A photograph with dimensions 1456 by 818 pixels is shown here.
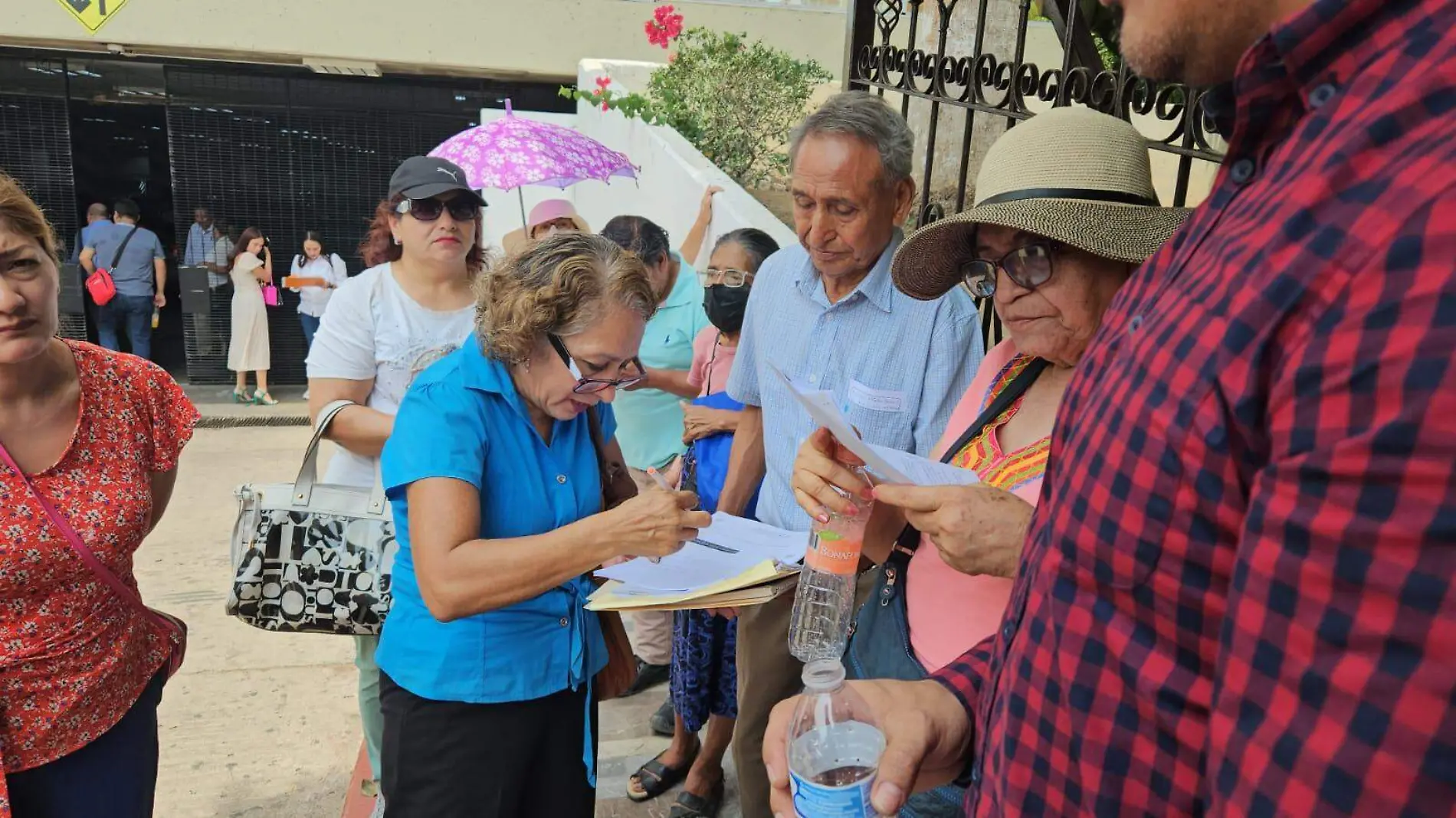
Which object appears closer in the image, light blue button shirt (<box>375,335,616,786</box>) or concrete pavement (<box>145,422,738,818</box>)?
light blue button shirt (<box>375,335,616,786</box>)

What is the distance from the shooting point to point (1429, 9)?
0.69 metres

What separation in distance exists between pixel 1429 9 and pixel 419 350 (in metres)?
2.98

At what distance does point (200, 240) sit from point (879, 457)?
1233 centimetres

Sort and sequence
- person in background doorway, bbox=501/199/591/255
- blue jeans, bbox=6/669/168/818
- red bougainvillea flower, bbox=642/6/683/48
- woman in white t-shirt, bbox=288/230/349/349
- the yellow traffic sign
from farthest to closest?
the yellow traffic sign < woman in white t-shirt, bbox=288/230/349/349 < red bougainvillea flower, bbox=642/6/683/48 < person in background doorway, bbox=501/199/591/255 < blue jeans, bbox=6/669/168/818

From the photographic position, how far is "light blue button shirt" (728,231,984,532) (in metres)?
2.51

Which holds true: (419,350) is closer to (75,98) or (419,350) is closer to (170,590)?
(170,590)

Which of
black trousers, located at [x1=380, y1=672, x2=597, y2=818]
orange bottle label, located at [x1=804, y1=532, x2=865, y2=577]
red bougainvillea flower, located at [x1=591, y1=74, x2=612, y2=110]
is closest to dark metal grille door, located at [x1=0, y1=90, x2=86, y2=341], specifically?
red bougainvillea flower, located at [x1=591, y1=74, x2=612, y2=110]

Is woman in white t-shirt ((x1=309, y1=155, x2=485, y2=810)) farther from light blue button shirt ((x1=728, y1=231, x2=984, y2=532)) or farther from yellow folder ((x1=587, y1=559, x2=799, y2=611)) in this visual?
yellow folder ((x1=587, y1=559, x2=799, y2=611))

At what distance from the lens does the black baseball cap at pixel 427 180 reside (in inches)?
132

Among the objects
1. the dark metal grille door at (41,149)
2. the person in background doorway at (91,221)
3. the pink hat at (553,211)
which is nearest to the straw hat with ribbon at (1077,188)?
the pink hat at (553,211)

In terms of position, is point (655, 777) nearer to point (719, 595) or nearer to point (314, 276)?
point (719, 595)

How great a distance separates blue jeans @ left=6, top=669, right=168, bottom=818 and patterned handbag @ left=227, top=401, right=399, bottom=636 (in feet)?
1.44

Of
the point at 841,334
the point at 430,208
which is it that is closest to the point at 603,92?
the point at 430,208

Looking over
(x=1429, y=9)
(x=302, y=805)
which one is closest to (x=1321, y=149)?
(x=1429, y=9)
